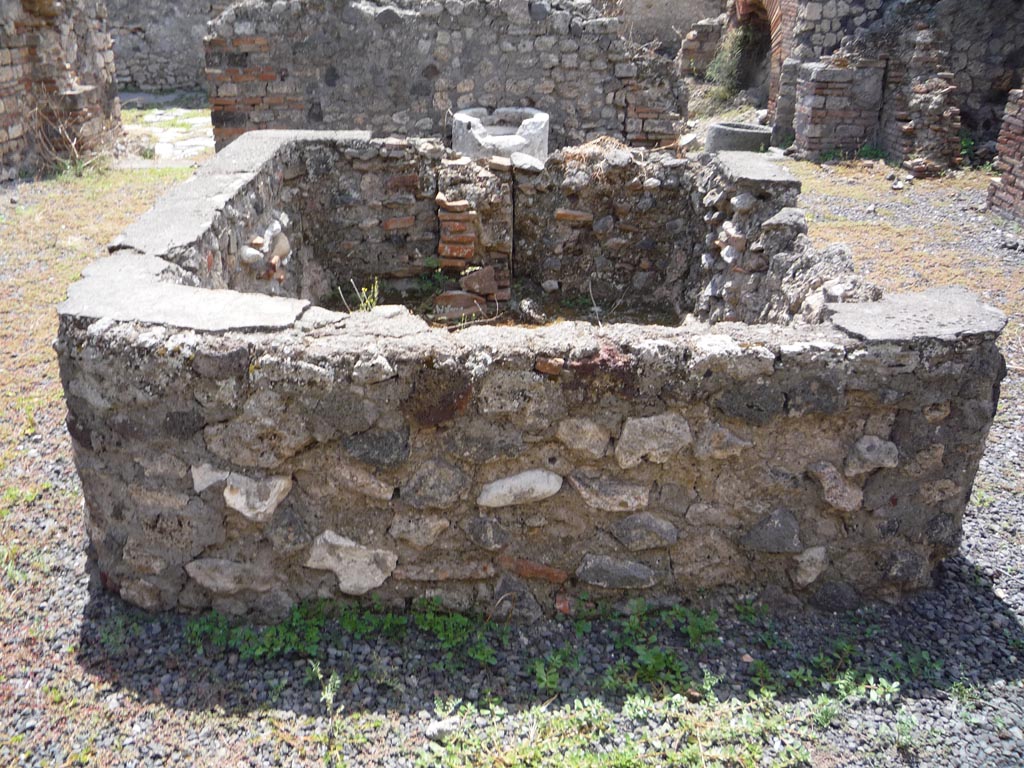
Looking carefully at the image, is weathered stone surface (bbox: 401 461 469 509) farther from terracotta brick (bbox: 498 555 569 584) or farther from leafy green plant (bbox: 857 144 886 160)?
leafy green plant (bbox: 857 144 886 160)

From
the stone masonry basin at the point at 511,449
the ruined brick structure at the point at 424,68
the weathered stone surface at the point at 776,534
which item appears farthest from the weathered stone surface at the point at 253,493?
the ruined brick structure at the point at 424,68

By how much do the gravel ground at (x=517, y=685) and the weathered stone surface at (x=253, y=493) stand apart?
0.43 meters

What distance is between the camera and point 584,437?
2.46 metres

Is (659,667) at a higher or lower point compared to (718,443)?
lower

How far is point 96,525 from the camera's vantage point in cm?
265

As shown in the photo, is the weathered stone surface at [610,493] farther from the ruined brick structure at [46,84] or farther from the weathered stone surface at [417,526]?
the ruined brick structure at [46,84]

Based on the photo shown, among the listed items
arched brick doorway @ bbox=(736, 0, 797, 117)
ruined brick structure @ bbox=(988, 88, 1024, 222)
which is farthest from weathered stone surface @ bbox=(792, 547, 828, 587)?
arched brick doorway @ bbox=(736, 0, 797, 117)

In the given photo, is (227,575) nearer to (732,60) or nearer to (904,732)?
(904,732)

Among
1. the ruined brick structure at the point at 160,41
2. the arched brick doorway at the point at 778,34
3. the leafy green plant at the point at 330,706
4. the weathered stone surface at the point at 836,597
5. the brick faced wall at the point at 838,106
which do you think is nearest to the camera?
the leafy green plant at the point at 330,706

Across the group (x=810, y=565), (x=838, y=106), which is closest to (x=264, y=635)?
(x=810, y=565)

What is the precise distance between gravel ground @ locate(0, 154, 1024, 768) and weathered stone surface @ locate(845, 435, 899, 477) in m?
0.51

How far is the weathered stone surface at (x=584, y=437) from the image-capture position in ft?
8.05

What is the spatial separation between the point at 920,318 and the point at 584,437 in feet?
3.53

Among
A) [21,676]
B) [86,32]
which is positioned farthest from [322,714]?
[86,32]
